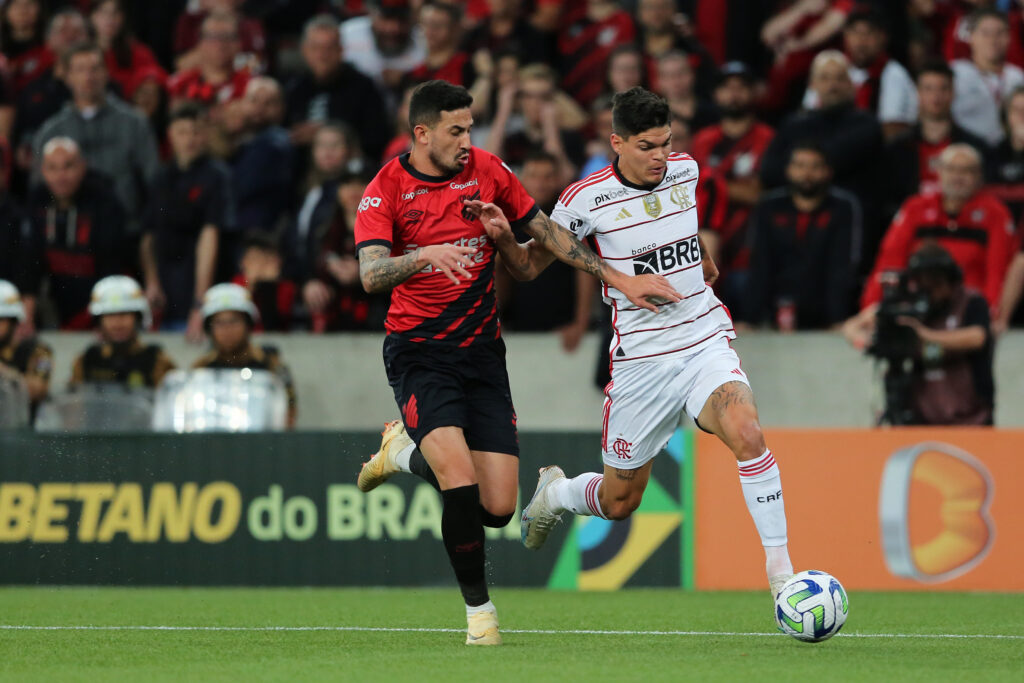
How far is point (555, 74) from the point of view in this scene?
14547mm

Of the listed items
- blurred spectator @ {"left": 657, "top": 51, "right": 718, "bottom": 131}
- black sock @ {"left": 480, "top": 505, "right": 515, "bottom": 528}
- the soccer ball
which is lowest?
the soccer ball

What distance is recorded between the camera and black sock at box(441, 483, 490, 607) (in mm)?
7508

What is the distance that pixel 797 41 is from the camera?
48.5 feet

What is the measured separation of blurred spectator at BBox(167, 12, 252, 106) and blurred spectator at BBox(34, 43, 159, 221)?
0.95 m

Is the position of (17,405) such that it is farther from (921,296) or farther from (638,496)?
(921,296)

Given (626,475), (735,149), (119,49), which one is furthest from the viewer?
(119,49)

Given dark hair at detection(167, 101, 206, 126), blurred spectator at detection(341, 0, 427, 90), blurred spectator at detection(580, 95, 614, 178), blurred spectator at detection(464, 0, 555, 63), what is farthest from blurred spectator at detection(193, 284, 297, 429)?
blurred spectator at detection(464, 0, 555, 63)

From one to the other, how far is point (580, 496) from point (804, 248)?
4584 mm

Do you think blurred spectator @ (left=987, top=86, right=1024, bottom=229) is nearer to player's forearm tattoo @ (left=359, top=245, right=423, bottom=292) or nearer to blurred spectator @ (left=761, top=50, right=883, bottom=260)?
blurred spectator @ (left=761, top=50, right=883, bottom=260)

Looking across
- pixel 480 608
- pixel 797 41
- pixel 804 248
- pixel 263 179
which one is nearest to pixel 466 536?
pixel 480 608

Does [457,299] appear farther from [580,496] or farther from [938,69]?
[938,69]

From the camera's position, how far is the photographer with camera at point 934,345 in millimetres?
11336

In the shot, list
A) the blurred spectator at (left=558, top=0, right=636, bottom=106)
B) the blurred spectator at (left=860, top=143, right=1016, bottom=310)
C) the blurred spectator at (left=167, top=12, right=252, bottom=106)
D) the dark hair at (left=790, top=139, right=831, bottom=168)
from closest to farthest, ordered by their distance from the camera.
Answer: the blurred spectator at (left=860, top=143, right=1016, bottom=310)
the dark hair at (left=790, top=139, right=831, bottom=168)
the blurred spectator at (left=558, top=0, right=636, bottom=106)
the blurred spectator at (left=167, top=12, right=252, bottom=106)

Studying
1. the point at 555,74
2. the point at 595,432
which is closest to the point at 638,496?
the point at 595,432
